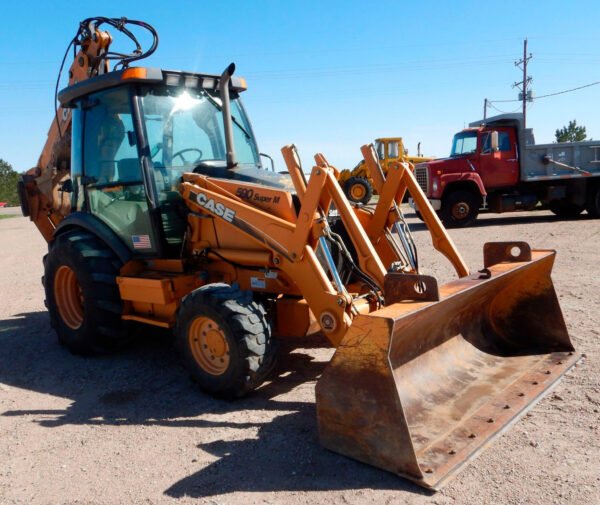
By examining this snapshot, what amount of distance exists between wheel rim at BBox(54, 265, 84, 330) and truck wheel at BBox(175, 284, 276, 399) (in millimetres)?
1867

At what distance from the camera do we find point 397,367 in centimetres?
349

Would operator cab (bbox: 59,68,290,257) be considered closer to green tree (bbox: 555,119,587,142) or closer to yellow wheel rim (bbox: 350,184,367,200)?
yellow wheel rim (bbox: 350,184,367,200)

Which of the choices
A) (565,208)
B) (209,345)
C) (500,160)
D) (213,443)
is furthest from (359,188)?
(213,443)

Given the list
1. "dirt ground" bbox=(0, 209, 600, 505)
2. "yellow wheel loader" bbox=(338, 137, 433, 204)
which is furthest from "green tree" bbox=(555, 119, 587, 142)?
"dirt ground" bbox=(0, 209, 600, 505)

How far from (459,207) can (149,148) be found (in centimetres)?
1152

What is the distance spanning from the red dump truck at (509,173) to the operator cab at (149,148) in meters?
10.5

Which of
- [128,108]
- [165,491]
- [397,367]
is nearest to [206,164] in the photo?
[128,108]

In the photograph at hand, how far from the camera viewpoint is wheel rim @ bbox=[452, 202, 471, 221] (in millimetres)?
14742

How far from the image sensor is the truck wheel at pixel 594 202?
15.1 metres

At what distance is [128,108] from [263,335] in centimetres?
241

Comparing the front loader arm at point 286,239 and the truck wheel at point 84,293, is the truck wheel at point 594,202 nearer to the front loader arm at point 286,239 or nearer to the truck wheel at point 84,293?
the front loader arm at point 286,239

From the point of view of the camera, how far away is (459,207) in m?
14.8

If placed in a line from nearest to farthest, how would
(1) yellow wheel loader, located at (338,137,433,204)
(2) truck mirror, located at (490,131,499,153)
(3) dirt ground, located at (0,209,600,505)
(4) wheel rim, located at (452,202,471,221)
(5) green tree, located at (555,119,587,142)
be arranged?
(3) dirt ground, located at (0,209,600,505) → (2) truck mirror, located at (490,131,499,153) → (4) wheel rim, located at (452,202,471,221) → (1) yellow wheel loader, located at (338,137,433,204) → (5) green tree, located at (555,119,587,142)

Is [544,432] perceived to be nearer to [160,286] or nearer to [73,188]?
[160,286]
